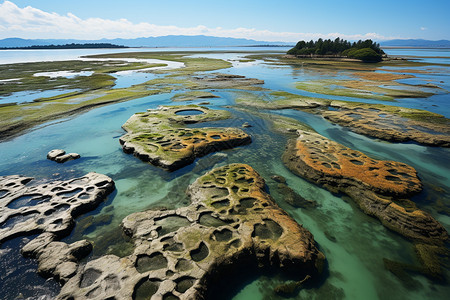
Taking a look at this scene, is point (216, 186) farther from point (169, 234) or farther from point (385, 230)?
point (385, 230)

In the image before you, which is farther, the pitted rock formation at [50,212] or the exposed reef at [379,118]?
the exposed reef at [379,118]

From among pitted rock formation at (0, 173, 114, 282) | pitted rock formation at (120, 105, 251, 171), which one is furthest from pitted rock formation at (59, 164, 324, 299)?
pitted rock formation at (120, 105, 251, 171)

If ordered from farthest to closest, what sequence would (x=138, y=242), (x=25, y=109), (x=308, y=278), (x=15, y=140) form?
(x=25, y=109)
(x=15, y=140)
(x=138, y=242)
(x=308, y=278)

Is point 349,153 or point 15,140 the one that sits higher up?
point 349,153

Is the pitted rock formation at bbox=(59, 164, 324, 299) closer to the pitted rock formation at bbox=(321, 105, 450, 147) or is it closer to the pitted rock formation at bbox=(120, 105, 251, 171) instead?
the pitted rock formation at bbox=(120, 105, 251, 171)

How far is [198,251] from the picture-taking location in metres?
7.92

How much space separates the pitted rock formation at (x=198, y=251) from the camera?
6680 mm

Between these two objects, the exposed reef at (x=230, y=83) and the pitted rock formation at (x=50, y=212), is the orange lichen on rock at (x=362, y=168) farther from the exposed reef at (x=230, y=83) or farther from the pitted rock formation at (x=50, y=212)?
the exposed reef at (x=230, y=83)

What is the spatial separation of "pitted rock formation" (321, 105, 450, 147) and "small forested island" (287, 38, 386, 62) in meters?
79.0

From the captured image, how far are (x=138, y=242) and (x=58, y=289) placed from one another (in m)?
2.63

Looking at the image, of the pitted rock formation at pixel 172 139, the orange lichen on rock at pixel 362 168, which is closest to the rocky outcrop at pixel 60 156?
the pitted rock formation at pixel 172 139

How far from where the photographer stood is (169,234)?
28.2 ft

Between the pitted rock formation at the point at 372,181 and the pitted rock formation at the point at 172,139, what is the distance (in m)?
5.48

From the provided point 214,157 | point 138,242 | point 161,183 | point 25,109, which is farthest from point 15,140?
point 138,242
